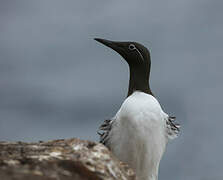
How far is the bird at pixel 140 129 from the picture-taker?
9266 millimetres

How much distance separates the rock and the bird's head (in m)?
4.25

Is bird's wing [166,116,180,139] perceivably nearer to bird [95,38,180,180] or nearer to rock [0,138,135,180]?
bird [95,38,180,180]

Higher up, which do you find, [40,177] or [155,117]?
[40,177]

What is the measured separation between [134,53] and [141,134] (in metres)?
2.05

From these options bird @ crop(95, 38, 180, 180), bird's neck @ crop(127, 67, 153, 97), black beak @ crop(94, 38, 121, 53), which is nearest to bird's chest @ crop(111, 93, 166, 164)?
bird @ crop(95, 38, 180, 180)

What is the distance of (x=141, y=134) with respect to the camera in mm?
9234

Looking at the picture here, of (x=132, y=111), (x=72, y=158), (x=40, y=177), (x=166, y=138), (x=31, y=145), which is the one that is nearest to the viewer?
(x=40, y=177)

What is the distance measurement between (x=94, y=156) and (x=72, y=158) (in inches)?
16.2

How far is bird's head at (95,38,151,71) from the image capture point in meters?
10.4

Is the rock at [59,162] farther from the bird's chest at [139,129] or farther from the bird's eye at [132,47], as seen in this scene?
the bird's eye at [132,47]

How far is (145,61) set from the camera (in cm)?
1045

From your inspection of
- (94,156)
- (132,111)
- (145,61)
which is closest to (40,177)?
(94,156)

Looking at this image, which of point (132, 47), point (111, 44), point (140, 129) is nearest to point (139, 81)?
point (132, 47)

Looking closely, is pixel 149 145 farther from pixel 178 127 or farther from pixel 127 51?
pixel 127 51
